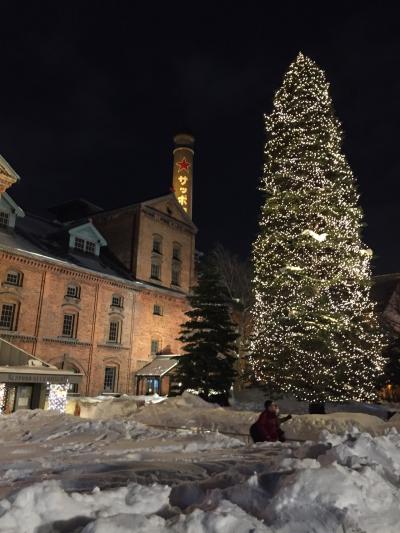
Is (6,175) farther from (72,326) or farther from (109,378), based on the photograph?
(109,378)

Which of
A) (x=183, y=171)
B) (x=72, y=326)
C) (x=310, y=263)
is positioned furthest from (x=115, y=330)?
(x=183, y=171)

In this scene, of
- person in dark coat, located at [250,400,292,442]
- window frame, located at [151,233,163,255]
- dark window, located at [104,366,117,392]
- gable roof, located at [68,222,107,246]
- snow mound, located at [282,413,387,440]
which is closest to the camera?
person in dark coat, located at [250,400,292,442]

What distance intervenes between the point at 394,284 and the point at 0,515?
5016cm

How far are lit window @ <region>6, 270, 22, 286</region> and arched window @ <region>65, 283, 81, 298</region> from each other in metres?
3.13

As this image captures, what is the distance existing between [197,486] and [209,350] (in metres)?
18.3

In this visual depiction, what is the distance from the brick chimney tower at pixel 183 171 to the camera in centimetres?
4601

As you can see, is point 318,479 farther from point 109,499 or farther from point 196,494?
point 109,499

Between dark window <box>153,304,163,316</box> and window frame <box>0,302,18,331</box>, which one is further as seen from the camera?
dark window <box>153,304,163,316</box>

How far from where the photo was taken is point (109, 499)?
4.11 meters

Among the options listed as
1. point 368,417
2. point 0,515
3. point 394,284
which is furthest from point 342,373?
point 394,284

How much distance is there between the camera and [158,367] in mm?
30172

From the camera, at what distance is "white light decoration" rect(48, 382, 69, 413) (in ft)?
68.6

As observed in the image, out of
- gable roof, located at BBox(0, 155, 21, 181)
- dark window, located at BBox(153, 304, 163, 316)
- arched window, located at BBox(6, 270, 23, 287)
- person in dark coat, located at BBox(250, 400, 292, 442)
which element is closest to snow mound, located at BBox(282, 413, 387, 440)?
person in dark coat, located at BBox(250, 400, 292, 442)

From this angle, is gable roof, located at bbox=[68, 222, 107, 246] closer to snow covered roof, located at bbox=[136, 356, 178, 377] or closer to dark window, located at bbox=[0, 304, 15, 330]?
dark window, located at bbox=[0, 304, 15, 330]
